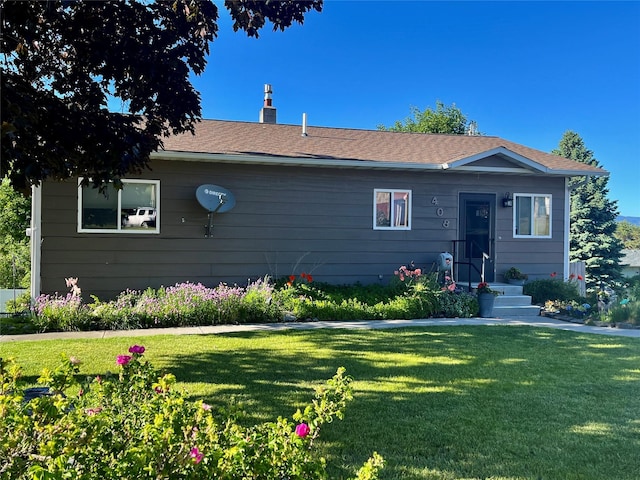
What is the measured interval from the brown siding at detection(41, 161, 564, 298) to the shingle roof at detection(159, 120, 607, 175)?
14.6 inches

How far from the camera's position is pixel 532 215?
11.5 metres

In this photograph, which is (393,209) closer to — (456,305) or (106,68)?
(456,305)

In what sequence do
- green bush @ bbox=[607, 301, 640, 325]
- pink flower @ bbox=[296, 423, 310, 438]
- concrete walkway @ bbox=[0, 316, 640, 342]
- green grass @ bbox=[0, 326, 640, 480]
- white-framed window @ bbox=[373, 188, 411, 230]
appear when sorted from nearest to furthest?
pink flower @ bbox=[296, 423, 310, 438]
green grass @ bbox=[0, 326, 640, 480]
concrete walkway @ bbox=[0, 316, 640, 342]
green bush @ bbox=[607, 301, 640, 325]
white-framed window @ bbox=[373, 188, 411, 230]

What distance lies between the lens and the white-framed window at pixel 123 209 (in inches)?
353

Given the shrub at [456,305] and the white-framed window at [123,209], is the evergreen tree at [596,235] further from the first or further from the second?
the white-framed window at [123,209]

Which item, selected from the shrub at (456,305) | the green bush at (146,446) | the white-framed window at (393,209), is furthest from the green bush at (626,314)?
the green bush at (146,446)

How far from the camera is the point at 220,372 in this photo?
4953 millimetres

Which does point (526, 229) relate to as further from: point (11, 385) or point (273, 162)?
point (11, 385)

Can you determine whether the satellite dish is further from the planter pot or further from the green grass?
the planter pot

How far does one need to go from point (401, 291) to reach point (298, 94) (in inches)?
445

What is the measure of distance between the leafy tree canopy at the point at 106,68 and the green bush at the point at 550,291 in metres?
8.64

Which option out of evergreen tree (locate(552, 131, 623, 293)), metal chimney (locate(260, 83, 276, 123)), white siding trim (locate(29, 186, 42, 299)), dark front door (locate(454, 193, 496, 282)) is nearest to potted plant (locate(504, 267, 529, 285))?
dark front door (locate(454, 193, 496, 282))

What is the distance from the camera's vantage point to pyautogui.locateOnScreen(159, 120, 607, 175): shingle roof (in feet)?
32.6

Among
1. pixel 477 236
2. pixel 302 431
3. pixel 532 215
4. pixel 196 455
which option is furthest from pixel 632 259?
pixel 196 455
